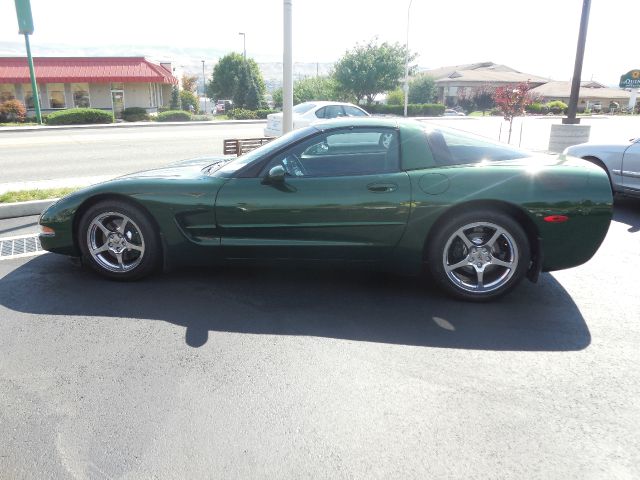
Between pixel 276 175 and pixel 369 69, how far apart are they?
45.3 meters

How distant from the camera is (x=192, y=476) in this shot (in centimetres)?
223

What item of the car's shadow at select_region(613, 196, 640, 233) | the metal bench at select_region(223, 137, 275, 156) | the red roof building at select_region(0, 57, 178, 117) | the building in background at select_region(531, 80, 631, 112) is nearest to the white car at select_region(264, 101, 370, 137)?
the metal bench at select_region(223, 137, 275, 156)

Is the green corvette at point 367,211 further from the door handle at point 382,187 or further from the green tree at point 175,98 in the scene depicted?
the green tree at point 175,98

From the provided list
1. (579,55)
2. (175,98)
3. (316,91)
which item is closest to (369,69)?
(316,91)

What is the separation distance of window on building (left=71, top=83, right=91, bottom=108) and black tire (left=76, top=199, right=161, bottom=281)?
125ft

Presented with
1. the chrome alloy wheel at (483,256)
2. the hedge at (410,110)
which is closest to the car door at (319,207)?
A: the chrome alloy wheel at (483,256)

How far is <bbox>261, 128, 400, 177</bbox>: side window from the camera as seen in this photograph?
13.5 ft

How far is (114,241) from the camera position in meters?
4.37

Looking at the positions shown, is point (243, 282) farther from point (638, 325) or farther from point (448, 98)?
point (448, 98)

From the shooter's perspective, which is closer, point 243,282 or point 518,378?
point 518,378

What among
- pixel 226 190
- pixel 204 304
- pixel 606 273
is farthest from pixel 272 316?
pixel 606 273

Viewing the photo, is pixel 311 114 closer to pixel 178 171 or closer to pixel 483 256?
pixel 178 171

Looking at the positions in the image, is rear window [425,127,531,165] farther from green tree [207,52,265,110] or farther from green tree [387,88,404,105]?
green tree [207,52,265,110]

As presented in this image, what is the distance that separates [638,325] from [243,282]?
9.73 ft
